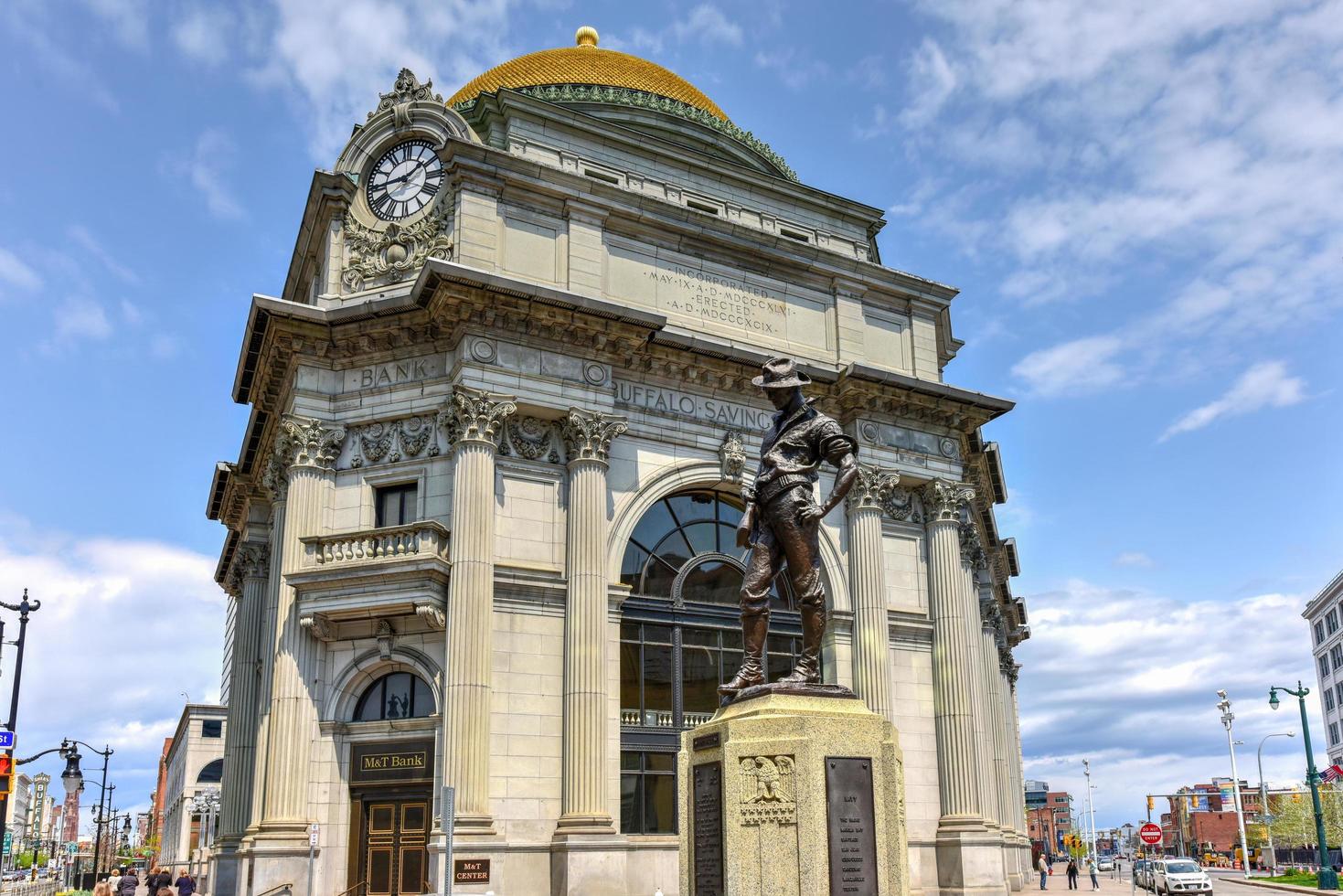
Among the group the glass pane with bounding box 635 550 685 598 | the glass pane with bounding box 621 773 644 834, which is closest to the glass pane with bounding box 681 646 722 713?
the glass pane with bounding box 635 550 685 598

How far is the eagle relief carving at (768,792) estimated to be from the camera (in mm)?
12203

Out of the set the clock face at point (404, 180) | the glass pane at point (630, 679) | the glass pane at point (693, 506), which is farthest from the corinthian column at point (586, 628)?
the clock face at point (404, 180)

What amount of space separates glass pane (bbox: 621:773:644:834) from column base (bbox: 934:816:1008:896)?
29.2 ft

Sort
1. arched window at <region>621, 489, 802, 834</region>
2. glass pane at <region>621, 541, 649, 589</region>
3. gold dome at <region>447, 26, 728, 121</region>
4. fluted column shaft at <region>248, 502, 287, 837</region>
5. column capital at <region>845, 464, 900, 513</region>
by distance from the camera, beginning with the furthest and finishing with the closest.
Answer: gold dome at <region>447, 26, 728, 121</region> → column capital at <region>845, 464, 900, 513</region> → glass pane at <region>621, 541, 649, 589</region> → arched window at <region>621, 489, 802, 834</region> → fluted column shaft at <region>248, 502, 287, 837</region>

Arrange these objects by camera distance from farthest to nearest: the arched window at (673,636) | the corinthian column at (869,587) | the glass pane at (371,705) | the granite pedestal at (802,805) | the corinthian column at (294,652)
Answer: the corinthian column at (869,587) → the arched window at (673,636) → the glass pane at (371,705) → the corinthian column at (294,652) → the granite pedestal at (802,805)

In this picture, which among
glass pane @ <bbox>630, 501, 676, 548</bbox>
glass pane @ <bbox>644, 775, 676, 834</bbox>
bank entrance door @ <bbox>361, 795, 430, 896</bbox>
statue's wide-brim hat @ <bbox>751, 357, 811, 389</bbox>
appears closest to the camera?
statue's wide-brim hat @ <bbox>751, 357, 811, 389</bbox>

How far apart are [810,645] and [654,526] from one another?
17485mm

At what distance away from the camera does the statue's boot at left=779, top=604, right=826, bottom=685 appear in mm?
13492

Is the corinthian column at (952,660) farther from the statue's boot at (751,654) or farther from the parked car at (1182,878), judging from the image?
the statue's boot at (751,654)

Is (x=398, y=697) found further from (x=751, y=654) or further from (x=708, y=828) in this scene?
Result: (x=708, y=828)

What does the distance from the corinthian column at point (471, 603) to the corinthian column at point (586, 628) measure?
6.05 feet

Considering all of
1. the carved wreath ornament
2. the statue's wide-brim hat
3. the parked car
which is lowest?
the parked car

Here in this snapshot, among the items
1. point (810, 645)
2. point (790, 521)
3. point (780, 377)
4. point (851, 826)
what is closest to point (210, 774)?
point (810, 645)

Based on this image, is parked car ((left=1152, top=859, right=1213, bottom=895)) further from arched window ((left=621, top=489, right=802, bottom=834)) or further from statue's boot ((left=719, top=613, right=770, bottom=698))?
statue's boot ((left=719, top=613, right=770, bottom=698))
